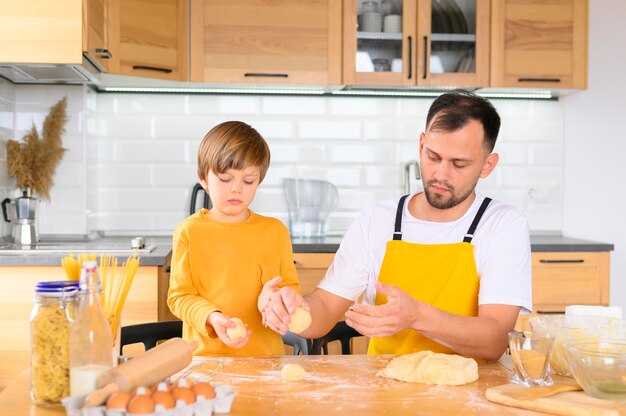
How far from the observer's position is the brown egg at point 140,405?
119 centimetres

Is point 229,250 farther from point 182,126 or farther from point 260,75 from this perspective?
point 182,126

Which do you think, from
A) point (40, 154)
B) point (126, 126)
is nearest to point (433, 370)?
point (40, 154)

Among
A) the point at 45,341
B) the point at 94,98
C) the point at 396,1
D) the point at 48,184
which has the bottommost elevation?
the point at 45,341

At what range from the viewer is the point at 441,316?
5.98 ft

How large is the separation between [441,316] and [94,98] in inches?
106

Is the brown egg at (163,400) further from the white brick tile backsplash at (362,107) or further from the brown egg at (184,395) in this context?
the white brick tile backsplash at (362,107)

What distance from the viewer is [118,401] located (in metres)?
1.20

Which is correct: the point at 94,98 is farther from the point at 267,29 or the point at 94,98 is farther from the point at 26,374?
the point at 26,374

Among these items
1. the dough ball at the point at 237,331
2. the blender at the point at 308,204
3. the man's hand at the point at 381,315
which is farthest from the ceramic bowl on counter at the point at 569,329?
the blender at the point at 308,204

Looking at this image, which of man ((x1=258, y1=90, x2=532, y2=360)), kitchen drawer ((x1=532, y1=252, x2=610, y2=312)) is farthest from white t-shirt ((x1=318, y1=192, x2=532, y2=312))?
kitchen drawer ((x1=532, y1=252, x2=610, y2=312))

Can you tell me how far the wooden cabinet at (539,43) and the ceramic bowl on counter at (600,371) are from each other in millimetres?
2680

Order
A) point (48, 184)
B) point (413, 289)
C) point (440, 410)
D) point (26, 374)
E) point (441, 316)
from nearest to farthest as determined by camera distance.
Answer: point (440, 410), point (26, 374), point (441, 316), point (413, 289), point (48, 184)

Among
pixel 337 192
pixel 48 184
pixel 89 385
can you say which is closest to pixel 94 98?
pixel 48 184

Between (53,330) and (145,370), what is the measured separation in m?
0.17
